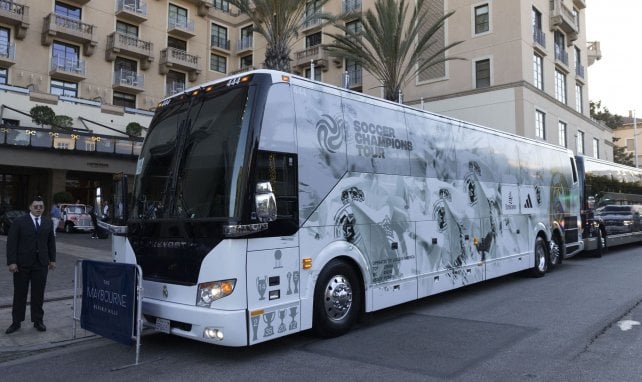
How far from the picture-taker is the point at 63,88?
38594mm

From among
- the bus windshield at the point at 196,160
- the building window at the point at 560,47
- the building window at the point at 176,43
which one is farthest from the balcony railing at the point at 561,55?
the bus windshield at the point at 196,160

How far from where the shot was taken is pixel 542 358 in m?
5.51

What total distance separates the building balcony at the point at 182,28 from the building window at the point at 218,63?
3589 mm

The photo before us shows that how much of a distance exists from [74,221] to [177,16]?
84.4 feet

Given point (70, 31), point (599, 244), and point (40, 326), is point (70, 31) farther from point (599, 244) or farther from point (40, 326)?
point (599, 244)

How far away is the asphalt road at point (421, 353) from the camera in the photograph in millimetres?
5125

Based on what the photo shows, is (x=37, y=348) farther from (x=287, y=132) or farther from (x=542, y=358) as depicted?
(x=542, y=358)

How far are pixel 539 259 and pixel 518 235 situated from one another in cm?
134

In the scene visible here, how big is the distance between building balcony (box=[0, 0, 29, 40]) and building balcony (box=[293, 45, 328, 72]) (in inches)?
836

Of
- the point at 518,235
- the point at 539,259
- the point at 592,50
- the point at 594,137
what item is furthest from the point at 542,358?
the point at 592,50

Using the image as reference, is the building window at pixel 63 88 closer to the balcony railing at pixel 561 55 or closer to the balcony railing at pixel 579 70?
the balcony railing at pixel 561 55

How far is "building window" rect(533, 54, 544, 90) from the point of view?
3619cm

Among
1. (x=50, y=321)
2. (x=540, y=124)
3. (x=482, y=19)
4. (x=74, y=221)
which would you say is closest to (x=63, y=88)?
(x=74, y=221)

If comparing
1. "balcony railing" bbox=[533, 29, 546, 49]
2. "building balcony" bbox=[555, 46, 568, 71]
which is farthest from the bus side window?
"building balcony" bbox=[555, 46, 568, 71]
